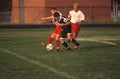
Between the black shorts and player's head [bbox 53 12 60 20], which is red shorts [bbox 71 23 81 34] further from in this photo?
player's head [bbox 53 12 60 20]

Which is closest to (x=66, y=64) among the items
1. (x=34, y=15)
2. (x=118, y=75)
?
(x=118, y=75)

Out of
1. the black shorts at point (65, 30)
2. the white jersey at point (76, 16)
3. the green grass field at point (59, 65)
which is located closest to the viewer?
the green grass field at point (59, 65)

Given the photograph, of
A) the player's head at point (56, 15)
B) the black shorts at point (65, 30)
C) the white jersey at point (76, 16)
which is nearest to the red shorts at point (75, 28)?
the white jersey at point (76, 16)

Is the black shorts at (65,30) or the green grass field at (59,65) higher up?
the black shorts at (65,30)

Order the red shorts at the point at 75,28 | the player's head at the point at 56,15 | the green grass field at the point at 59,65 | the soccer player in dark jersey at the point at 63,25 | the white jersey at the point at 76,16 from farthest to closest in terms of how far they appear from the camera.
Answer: the white jersey at the point at 76,16 < the red shorts at the point at 75,28 < the soccer player in dark jersey at the point at 63,25 < the player's head at the point at 56,15 < the green grass field at the point at 59,65

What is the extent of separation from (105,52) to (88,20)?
4061 centimetres

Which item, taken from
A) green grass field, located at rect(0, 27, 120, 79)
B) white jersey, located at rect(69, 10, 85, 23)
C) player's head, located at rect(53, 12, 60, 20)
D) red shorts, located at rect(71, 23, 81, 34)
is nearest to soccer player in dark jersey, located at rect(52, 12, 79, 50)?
player's head, located at rect(53, 12, 60, 20)

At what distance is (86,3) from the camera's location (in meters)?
58.0

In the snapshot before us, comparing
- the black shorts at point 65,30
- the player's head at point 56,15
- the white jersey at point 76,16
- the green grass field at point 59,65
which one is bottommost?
the green grass field at point 59,65

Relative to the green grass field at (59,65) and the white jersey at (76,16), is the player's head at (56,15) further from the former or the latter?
the white jersey at (76,16)

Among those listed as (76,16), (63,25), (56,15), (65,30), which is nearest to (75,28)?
(76,16)

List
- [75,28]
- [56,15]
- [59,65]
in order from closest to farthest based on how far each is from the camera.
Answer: [59,65] < [56,15] < [75,28]

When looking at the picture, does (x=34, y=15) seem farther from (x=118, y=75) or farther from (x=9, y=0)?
(x=118, y=75)

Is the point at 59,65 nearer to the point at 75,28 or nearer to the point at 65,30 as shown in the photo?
the point at 65,30
